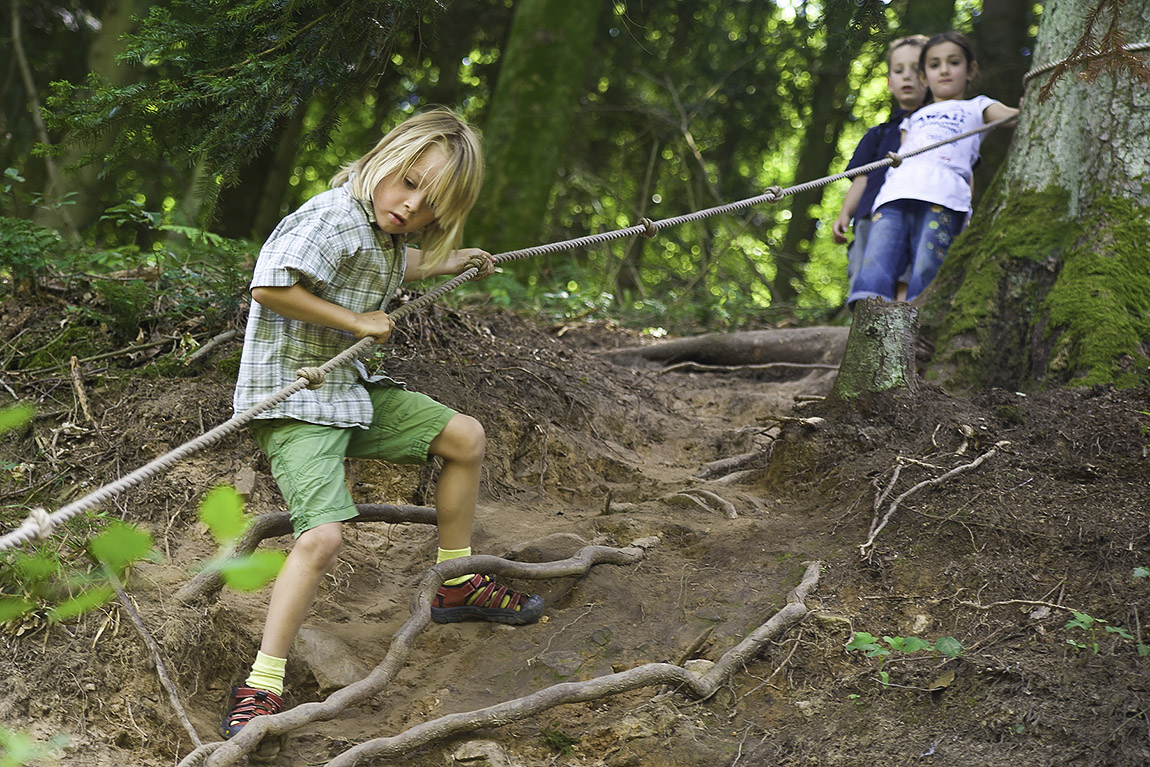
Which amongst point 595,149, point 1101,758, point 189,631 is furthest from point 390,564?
point 595,149

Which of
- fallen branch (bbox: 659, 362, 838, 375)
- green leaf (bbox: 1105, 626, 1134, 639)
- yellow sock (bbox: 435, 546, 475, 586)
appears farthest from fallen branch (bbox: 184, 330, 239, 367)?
green leaf (bbox: 1105, 626, 1134, 639)

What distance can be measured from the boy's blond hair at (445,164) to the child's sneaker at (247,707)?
1600 mm

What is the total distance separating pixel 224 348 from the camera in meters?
4.25

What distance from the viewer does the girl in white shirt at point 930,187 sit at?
548cm

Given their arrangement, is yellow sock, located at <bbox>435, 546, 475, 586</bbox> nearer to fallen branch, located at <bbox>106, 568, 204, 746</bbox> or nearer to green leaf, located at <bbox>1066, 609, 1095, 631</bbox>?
fallen branch, located at <bbox>106, 568, 204, 746</bbox>

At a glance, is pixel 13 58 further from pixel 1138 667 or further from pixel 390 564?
pixel 1138 667

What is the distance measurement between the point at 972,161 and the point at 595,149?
691 centimetres

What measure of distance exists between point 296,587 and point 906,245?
14.7ft

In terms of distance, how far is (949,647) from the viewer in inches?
106

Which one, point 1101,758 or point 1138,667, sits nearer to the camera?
point 1101,758

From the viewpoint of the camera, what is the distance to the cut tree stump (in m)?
3.99

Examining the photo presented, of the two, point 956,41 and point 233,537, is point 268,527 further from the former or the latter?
point 956,41

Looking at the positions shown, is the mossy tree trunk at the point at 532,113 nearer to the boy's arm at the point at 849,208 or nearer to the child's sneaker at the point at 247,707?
the boy's arm at the point at 849,208

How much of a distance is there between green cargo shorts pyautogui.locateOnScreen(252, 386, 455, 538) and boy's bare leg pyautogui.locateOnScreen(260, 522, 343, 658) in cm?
5
